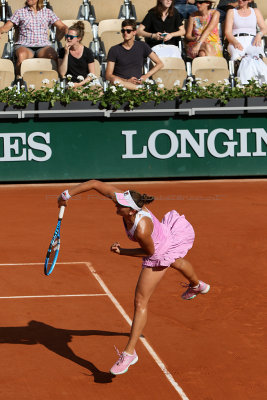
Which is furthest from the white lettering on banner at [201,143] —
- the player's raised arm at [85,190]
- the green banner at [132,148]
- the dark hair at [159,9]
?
the player's raised arm at [85,190]

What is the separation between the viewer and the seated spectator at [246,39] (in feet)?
53.5

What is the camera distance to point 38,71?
15.5 metres

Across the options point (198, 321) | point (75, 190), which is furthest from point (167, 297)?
point (75, 190)

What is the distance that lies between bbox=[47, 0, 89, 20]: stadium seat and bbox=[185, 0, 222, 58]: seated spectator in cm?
274

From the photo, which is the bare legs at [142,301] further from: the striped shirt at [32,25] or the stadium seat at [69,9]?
the stadium seat at [69,9]

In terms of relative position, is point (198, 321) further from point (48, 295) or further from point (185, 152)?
point (185, 152)

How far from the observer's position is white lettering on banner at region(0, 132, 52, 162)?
597 inches

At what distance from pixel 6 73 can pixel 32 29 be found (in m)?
1.15

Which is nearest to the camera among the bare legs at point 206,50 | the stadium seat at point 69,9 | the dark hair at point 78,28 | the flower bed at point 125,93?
Result: the flower bed at point 125,93

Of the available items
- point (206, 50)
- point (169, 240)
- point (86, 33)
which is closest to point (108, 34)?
point (86, 33)

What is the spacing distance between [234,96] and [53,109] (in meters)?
3.69

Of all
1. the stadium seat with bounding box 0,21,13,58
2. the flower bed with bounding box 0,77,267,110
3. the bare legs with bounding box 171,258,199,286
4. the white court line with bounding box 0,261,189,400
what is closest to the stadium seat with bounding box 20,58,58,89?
the flower bed with bounding box 0,77,267,110

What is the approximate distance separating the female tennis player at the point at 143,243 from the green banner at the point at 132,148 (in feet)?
29.9

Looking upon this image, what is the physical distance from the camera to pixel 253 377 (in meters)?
5.92
